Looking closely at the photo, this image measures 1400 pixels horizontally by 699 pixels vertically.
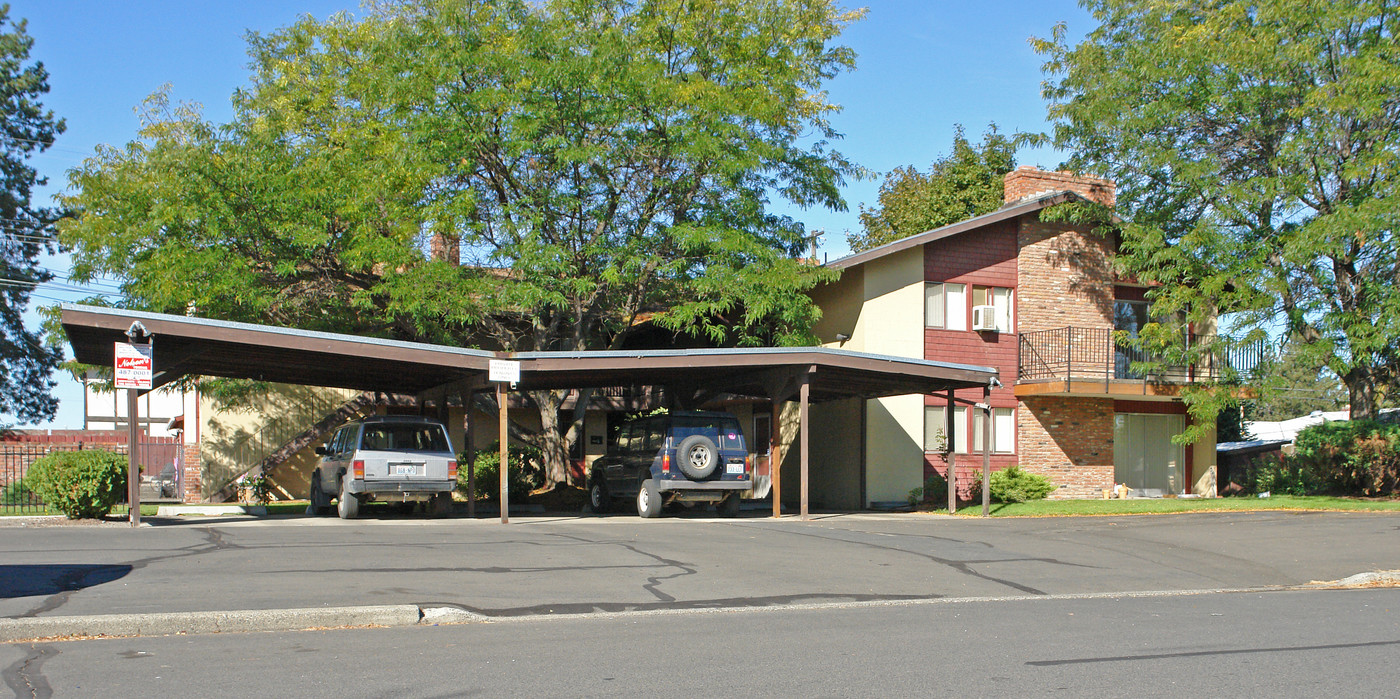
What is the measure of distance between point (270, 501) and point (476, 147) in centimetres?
1152

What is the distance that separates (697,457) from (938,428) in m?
9.01

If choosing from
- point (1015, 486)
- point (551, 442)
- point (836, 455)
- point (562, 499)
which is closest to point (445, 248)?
point (551, 442)

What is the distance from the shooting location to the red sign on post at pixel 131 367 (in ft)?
49.9

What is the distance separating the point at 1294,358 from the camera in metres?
25.4

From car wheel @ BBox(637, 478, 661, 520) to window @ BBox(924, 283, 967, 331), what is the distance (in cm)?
917

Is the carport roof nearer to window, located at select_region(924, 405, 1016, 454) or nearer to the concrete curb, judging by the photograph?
window, located at select_region(924, 405, 1016, 454)

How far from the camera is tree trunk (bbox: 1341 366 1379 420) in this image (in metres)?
25.8

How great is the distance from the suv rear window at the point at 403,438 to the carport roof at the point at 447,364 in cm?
110

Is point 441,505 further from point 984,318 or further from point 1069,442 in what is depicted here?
point 1069,442

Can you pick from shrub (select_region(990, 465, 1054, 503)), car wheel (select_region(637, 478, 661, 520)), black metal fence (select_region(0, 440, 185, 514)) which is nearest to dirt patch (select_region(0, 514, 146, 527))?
black metal fence (select_region(0, 440, 185, 514))

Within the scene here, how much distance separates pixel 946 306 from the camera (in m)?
26.0

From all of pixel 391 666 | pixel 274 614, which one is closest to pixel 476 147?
pixel 274 614

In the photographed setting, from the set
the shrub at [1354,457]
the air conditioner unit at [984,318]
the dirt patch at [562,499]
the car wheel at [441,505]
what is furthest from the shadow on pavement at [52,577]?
the shrub at [1354,457]

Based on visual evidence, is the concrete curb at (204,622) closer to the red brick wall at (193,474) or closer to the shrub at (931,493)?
the shrub at (931,493)
